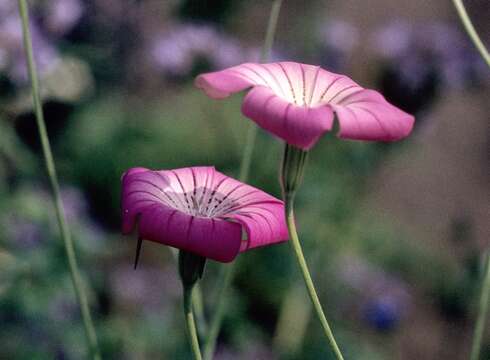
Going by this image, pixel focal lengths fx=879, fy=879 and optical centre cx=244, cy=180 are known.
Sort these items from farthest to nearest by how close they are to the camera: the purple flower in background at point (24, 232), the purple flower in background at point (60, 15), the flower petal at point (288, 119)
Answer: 1. the purple flower in background at point (60, 15)
2. the purple flower in background at point (24, 232)
3. the flower petal at point (288, 119)

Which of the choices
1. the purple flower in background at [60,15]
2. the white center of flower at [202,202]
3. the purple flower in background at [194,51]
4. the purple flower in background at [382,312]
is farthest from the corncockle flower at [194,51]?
the white center of flower at [202,202]

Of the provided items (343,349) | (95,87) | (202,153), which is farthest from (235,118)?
(343,349)

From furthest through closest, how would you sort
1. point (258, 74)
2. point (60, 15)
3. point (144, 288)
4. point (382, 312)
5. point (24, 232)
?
point (382, 312), point (144, 288), point (60, 15), point (24, 232), point (258, 74)

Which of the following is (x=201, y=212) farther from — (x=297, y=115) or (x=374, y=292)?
(x=374, y=292)

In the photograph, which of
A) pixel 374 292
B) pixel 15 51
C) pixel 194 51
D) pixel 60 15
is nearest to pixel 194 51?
pixel 194 51

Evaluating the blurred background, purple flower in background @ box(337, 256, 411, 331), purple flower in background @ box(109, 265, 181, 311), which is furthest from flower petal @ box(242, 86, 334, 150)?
purple flower in background @ box(337, 256, 411, 331)

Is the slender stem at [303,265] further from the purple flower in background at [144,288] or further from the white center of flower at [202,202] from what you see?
the purple flower in background at [144,288]

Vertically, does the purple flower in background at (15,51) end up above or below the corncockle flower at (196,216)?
below

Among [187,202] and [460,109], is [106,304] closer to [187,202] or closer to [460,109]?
[187,202]
